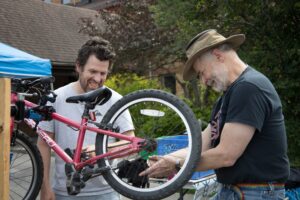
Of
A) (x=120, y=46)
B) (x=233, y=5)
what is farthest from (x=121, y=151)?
(x=120, y=46)

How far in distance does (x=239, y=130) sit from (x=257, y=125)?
0.33 feet

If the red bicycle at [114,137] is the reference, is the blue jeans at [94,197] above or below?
below

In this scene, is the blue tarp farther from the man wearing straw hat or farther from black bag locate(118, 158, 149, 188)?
the man wearing straw hat

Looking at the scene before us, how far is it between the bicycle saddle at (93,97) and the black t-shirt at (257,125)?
0.69 meters

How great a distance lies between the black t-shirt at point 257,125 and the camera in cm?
221

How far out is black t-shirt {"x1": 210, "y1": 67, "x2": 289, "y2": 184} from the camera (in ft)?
7.26

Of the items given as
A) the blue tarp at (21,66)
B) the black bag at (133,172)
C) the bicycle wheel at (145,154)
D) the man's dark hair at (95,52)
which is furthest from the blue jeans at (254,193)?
the blue tarp at (21,66)

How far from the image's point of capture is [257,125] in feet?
7.23

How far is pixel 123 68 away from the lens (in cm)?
1267

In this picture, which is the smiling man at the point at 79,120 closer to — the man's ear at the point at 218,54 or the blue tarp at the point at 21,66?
the man's ear at the point at 218,54

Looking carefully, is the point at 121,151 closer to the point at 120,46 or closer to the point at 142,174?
the point at 142,174

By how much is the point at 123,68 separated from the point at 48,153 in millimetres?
10009

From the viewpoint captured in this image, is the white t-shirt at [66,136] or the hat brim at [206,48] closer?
the hat brim at [206,48]

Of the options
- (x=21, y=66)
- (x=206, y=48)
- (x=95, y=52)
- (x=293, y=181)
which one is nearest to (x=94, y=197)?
(x=95, y=52)
